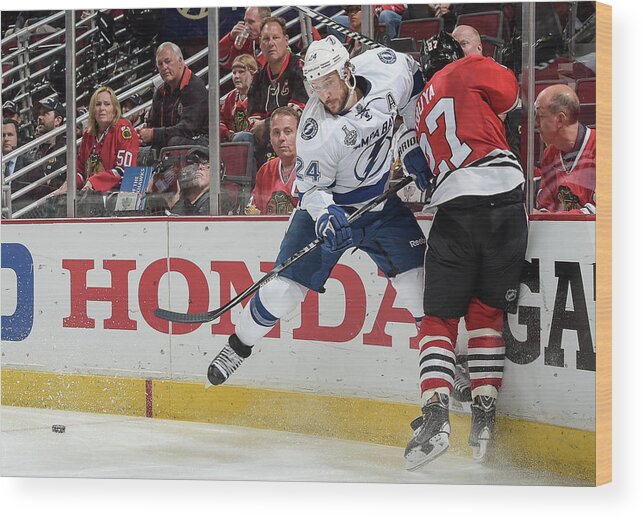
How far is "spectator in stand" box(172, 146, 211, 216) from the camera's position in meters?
3.57

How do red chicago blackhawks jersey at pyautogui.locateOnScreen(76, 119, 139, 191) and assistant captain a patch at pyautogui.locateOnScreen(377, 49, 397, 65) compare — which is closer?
assistant captain a patch at pyautogui.locateOnScreen(377, 49, 397, 65)

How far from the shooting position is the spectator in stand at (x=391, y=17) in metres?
3.38

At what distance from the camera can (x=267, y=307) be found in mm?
3520

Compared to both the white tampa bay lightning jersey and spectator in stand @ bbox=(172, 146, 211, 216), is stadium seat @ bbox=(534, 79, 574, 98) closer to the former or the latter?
the white tampa bay lightning jersey

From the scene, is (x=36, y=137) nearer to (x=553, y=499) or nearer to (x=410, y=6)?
(x=410, y=6)

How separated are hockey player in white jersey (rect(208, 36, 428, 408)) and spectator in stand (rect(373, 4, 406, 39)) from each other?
0.07 meters

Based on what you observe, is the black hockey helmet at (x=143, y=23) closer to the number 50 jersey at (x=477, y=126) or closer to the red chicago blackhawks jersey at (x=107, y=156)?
the red chicago blackhawks jersey at (x=107, y=156)

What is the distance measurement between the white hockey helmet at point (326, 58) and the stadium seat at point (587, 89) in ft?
2.69

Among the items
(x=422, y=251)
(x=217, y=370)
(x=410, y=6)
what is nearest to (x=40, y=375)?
(x=217, y=370)

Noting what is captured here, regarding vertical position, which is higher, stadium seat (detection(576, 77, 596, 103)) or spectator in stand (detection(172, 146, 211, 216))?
stadium seat (detection(576, 77, 596, 103))

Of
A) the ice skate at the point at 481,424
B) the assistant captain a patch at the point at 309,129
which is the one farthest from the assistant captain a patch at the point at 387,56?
the ice skate at the point at 481,424

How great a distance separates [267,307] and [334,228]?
39cm

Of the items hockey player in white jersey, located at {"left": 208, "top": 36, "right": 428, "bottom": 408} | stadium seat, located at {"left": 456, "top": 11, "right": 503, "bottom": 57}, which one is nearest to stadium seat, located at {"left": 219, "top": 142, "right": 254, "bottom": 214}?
hockey player in white jersey, located at {"left": 208, "top": 36, "right": 428, "bottom": 408}

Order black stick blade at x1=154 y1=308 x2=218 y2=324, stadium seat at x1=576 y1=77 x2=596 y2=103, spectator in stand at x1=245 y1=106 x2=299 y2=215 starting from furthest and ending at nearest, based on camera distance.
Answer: black stick blade at x1=154 y1=308 x2=218 y2=324 < spectator in stand at x1=245 y1=106 x2=299 y2=215 < stadium seat at x1=576 y1=77 x2=596 y2=103
